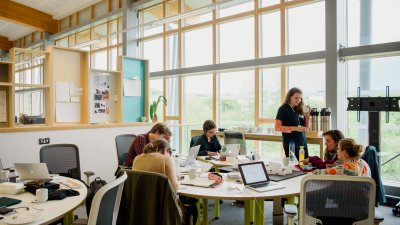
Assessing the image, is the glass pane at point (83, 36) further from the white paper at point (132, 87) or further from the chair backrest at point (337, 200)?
the chair backrest at point (337, 200)

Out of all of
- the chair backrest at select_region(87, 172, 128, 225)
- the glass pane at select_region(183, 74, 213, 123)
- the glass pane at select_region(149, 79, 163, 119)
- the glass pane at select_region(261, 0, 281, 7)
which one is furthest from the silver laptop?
the glass pane at select_region(149, 79, 163, 119)

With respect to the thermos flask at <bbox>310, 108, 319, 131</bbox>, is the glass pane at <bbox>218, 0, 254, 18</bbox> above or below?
above

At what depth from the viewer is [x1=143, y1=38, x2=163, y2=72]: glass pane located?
7575 millimetres

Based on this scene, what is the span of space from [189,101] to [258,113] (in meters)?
1.90

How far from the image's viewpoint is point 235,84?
616 centimetres

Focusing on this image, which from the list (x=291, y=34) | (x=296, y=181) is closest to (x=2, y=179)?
(x=296, y=181)

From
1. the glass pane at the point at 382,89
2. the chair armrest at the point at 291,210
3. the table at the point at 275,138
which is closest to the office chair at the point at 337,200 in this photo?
the chair armrest at the point at 291,210

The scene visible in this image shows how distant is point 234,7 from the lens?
6055 mm

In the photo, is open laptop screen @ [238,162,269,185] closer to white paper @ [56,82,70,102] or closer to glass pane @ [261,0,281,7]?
white paper @ [56,82,70,102]

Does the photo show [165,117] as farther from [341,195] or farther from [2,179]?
[341,195]

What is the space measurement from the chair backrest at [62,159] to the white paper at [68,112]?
5.29 feet

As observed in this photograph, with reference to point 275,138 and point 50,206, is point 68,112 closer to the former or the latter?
point 50,206

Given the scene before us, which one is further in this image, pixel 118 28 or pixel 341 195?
pixel 118 28

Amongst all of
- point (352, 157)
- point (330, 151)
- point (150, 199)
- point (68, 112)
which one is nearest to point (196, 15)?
point (68, 112)
